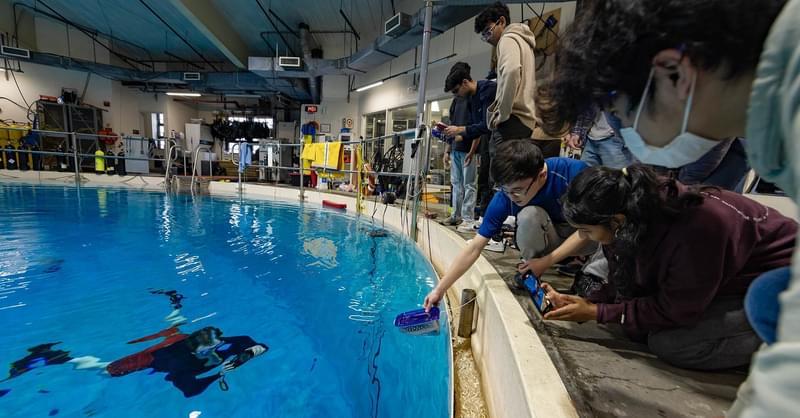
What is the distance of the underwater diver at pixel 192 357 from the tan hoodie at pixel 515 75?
1875mm

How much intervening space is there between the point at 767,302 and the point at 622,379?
1.82 ft

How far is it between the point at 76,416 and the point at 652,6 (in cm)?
178

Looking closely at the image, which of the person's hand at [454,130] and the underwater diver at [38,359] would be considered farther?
the person's hand at [454,130]

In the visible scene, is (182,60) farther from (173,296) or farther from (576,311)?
(576,311)

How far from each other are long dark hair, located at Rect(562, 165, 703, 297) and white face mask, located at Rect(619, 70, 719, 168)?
1.18 ft

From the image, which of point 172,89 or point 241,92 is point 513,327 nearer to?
point 241,92

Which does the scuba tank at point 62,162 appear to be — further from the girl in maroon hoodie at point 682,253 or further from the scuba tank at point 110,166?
the girl in maroon hoodie at point 682,253

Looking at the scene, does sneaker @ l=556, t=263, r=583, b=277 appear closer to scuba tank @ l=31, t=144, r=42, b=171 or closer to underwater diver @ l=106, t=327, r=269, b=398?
underwater diver @ l=106, t=327, r=269, b=398

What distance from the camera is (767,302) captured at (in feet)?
1.10

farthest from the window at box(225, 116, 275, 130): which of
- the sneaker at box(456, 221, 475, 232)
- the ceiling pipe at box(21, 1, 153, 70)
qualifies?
the sneaker at box(456, 221, 475, 232)

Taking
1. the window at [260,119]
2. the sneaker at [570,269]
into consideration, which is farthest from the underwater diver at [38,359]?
the window at [260,119]

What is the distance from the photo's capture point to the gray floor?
66 cm

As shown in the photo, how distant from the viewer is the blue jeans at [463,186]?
96.5 inches

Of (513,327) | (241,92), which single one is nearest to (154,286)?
(513,327)
